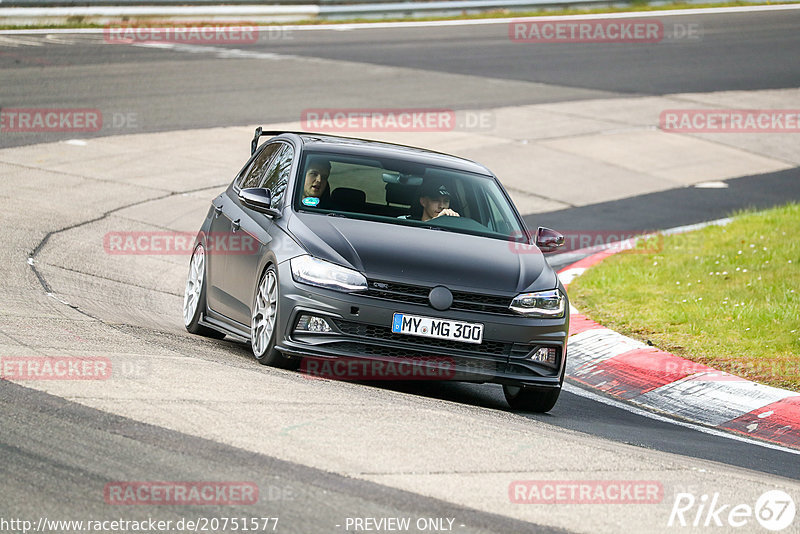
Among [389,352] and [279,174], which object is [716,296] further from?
[389,352]

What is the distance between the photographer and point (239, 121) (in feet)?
68.4

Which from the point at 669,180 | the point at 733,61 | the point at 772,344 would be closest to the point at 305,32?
the point at 733,61

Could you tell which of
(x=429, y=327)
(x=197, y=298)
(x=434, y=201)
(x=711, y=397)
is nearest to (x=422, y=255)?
(x=429, y=327)

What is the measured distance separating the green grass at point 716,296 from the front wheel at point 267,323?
3764 millimetres

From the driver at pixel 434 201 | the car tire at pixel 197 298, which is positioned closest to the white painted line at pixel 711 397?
the driver at pixel 434 201

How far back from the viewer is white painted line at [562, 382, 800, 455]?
26.2 ft

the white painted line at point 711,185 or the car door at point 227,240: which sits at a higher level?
the car door at point 227,240

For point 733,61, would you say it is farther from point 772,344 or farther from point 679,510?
point 679,510

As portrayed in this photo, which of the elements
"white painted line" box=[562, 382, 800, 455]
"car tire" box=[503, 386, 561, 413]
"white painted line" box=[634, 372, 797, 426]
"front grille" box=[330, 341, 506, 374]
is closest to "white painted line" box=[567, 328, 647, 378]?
"white painted line" box=[562, 382, 800, 455]

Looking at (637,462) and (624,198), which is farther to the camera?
(624,198)

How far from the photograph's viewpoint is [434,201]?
29.2ft

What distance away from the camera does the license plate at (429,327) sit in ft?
24.9

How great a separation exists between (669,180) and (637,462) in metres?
13.9

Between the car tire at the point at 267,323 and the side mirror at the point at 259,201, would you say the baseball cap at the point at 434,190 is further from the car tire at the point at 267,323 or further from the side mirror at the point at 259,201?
the car tire at the point at 267,323
